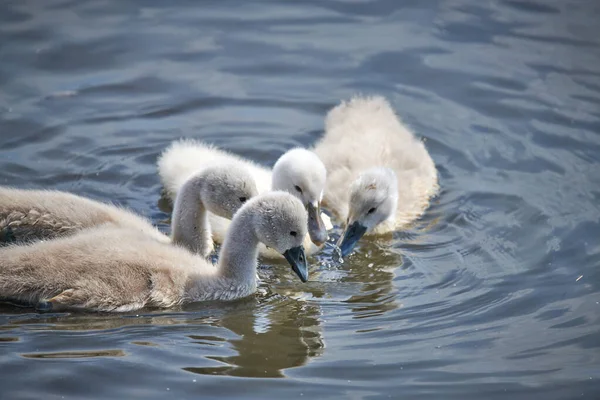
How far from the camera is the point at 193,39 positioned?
33.0 feet

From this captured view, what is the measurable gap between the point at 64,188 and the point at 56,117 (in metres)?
1.18

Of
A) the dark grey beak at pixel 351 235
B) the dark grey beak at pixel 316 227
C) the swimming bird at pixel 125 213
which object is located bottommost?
the dark grey beak at pixel 351 235

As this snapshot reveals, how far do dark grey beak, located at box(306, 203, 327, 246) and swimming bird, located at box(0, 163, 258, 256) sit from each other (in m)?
0.62

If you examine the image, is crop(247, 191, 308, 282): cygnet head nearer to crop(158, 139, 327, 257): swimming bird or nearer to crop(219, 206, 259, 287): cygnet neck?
crop(219, 206, 259, 287): cygnet neck

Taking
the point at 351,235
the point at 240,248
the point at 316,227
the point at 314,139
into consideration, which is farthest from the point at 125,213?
the point at 314,139

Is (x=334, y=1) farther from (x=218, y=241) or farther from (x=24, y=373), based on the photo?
(x=24, y=373)

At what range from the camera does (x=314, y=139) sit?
8727mm

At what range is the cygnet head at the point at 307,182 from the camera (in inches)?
267

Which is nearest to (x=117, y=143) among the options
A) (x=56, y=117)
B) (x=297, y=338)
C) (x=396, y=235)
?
(x=56, y=117)

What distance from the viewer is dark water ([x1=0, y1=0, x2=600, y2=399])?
5.45 metres

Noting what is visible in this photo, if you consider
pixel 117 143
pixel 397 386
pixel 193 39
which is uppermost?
pixel 193 39

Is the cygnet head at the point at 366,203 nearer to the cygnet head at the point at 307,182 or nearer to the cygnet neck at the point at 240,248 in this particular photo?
the cygnet head at the point at 307,182

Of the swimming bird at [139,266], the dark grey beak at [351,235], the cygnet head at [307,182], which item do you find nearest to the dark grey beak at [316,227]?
the cygnet head at [307,182]

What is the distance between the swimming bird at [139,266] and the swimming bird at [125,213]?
0.58ft
